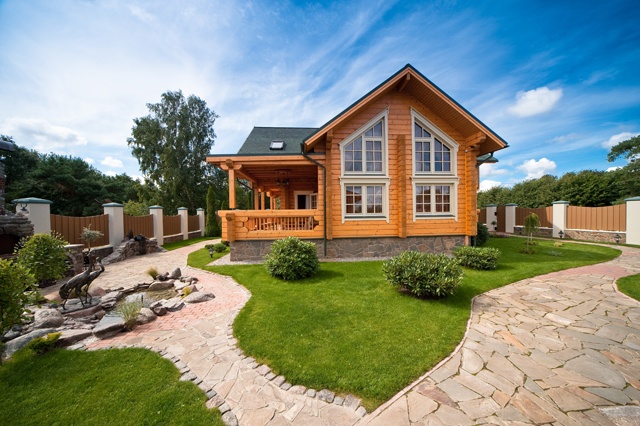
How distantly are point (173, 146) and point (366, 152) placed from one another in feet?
73.2

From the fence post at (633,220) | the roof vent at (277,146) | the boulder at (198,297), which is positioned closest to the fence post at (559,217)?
the fence post at (633,220)

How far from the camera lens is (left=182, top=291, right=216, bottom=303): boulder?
18.4 ft

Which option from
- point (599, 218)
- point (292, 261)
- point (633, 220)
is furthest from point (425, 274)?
point (599, 218)

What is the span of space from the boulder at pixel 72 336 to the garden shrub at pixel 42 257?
409 centimetres

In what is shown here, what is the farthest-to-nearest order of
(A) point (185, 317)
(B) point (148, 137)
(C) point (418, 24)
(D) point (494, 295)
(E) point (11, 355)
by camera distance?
(B) point (148, 137)
(C) point (418, 24)
(D) point (494, 295)
(A) point (185, 317)
(E) point (11, 355)

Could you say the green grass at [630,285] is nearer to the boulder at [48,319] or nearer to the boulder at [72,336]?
the boulder at [72,336]

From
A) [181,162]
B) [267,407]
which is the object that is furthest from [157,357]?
[181,162]

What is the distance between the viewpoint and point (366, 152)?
9.57 m

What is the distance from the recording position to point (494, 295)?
5.61 meters

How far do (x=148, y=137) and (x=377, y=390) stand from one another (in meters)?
28.8

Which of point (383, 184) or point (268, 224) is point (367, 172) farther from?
point (268, 224)

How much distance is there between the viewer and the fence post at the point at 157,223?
1482 cm

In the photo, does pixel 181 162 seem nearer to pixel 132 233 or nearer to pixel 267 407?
pixel 132 233

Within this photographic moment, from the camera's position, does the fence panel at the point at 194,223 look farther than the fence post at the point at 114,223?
Yes
